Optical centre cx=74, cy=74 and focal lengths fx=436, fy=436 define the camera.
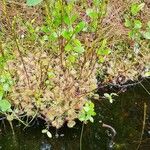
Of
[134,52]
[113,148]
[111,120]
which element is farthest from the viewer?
[134,52]

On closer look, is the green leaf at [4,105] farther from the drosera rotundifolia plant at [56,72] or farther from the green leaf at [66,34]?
the green leaf at [66,34]

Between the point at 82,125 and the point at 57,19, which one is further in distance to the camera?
the point at 82,125

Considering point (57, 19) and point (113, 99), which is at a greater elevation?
point (57, 19)

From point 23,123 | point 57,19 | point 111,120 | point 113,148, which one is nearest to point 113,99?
point 111,120

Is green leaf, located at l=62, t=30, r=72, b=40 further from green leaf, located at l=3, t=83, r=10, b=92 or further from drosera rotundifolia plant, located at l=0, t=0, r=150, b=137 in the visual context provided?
green leaf, located at l=3, t=83, r=10, b=92

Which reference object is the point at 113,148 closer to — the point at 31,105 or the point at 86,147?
the point at 86,147

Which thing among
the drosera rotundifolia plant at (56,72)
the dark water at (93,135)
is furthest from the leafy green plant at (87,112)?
the dark water at (93,135)

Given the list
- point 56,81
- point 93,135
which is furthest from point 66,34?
point 93,135

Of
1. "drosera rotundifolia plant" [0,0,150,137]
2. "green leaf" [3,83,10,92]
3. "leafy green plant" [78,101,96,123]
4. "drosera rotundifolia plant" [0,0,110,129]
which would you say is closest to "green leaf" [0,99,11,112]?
"drosera rotundifolia plant" [0,0,150,137]

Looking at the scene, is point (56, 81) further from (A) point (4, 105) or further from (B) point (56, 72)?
(A) point (4, 105)
